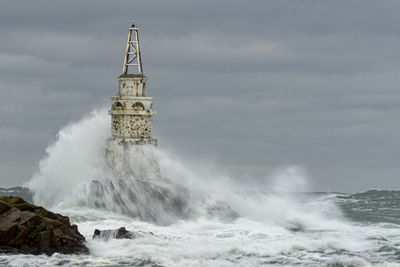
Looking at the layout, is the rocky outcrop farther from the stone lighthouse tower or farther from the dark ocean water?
the stone lighthouse tower

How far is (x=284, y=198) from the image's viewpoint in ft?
164

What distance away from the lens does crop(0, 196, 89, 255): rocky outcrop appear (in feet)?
92.5

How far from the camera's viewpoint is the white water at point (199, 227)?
28.6 metres

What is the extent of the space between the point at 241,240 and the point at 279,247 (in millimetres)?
2697

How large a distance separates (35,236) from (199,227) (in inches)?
433

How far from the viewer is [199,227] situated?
3803cm

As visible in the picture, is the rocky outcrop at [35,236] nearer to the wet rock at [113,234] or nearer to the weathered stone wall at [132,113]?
the wet rock at [113,234]

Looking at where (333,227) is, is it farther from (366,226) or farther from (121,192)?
(121,192)

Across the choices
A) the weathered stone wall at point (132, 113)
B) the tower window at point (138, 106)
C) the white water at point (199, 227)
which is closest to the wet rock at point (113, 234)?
the white water at point (199, 227)

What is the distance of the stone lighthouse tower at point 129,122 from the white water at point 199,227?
887mm

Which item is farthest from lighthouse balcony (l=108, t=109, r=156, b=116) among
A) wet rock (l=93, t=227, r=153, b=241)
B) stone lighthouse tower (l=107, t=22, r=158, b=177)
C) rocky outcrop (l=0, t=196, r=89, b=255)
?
rocky outcrop (l=0, t=196, r=89, b=255)

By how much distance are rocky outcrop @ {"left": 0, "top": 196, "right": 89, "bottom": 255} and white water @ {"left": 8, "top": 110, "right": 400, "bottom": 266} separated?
2.29 feet

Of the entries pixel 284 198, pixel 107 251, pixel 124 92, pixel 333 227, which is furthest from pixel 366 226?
pixel 107 251

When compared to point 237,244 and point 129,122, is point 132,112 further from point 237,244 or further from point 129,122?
point 237,244
